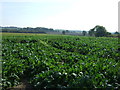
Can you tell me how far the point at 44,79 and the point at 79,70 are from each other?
1.49 meters

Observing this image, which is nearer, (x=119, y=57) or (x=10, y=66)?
(x=10, y=66)

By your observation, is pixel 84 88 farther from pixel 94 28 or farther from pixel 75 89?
pixel 94 28

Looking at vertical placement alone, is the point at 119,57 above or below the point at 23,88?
above

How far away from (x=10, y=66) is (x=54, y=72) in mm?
2604

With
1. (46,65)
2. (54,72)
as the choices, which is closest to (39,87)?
(54,72)

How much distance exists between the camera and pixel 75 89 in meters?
4.73

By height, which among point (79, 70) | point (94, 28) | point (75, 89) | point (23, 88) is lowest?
point (23, 88)

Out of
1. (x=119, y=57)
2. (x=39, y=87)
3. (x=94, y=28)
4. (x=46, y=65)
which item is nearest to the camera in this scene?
(x=39, y=87)

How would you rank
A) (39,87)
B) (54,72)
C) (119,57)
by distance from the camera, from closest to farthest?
(39,87) < (54,72) < (119,57)

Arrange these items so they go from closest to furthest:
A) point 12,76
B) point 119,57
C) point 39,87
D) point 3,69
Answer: point 39,87 → point 12,76 → point 3,69 → point 119,57

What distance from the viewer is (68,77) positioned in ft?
17.9

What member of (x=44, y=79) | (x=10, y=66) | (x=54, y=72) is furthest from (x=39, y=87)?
(x=10, y=66)

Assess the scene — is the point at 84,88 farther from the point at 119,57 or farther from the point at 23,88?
the point at 119,57

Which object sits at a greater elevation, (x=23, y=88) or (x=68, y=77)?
(x=68, y=77)
